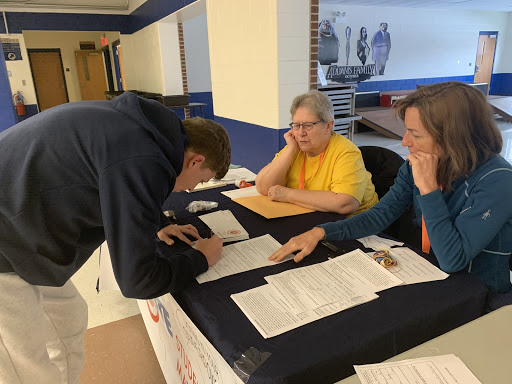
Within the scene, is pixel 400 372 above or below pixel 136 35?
below

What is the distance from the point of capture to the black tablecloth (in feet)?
2.58

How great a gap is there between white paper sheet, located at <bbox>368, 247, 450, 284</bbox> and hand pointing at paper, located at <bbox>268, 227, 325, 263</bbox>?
185 millimetres

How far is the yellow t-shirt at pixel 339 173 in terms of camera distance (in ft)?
5.45

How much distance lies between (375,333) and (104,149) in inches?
30.4

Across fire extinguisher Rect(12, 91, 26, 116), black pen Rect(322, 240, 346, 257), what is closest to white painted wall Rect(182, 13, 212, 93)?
fire extinguisher Rect(12, 91, 26, 116)

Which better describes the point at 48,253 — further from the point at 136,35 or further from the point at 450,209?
the point at 136,35

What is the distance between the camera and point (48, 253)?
1.01m

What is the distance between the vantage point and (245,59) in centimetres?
384

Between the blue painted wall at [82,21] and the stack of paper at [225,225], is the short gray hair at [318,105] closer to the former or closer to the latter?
the stack of paper at [225,225]

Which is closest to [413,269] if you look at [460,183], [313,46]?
[460,183]

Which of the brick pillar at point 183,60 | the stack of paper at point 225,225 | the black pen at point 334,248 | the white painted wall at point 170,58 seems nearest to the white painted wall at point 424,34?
the brick pillar at point 183,60

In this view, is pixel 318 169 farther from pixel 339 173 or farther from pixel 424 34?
pixel 424 34

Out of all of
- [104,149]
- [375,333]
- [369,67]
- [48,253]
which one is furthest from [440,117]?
[369,67]

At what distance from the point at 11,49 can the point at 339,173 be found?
8.00m
